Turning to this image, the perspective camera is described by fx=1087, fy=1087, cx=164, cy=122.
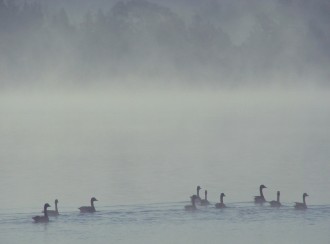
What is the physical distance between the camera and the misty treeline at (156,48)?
510 feet

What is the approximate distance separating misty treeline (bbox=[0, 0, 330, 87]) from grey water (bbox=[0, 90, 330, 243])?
6439 centimetres

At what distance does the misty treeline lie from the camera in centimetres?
15538

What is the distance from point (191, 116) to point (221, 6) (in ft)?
330

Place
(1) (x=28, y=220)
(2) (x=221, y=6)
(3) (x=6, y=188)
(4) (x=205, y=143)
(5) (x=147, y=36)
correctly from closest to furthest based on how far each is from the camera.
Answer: (1) (x=28, y=220) < (3) (x=6, y=188) < (4) (x=205, y=143) < (5) (x=147, y=36) < (2) (x=221, y=6)

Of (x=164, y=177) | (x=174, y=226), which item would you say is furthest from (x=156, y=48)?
(x=174, y=226)

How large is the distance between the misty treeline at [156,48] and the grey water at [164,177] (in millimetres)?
64386

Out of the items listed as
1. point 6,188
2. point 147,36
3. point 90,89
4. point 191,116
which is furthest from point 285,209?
point 90,89

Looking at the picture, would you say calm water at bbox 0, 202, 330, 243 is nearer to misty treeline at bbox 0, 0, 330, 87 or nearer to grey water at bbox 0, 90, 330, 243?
grey water at bbox 0, 90, 330, 243

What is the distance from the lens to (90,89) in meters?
166

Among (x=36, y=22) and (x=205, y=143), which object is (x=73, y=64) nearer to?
(x=36, y=22)

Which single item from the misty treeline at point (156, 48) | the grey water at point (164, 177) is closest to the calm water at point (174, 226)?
the grey water at point (164, 177)

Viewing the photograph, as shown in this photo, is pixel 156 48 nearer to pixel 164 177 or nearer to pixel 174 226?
pixel 164 177

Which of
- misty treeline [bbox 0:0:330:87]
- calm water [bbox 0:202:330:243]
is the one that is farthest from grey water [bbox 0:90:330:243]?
misty treeline [bbox 0:0:330:87]

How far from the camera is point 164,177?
42688mm
